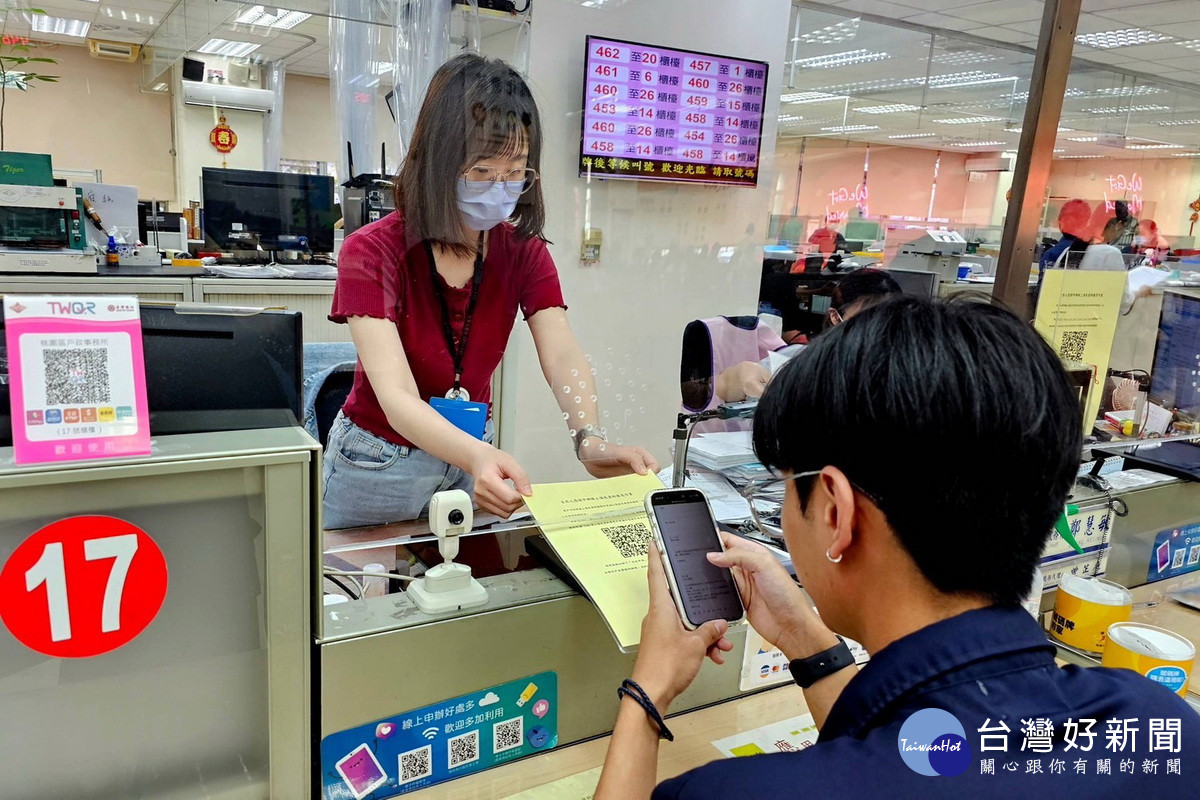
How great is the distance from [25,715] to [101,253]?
3.87m

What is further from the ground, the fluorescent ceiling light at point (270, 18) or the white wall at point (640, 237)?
the fluorescent ceiling light at point (270, 18)

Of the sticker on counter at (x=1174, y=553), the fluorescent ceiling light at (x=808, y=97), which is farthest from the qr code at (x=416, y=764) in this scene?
the fluorescent ceiling light at (x=808, y=97)

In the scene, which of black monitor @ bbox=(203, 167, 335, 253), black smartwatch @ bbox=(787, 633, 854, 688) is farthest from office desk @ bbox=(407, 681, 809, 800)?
black monitor @ bbox=(203, 167, 335, 253)

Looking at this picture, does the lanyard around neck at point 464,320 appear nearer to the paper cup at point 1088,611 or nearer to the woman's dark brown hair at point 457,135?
the woman's dark brown hair at point 457,135

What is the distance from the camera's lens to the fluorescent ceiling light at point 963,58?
13.3 ft

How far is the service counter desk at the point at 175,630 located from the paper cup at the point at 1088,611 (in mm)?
1107

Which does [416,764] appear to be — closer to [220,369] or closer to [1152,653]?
[220,369]

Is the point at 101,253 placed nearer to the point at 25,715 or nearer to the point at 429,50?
the point at 429,50

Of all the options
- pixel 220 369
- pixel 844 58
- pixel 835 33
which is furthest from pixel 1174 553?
pixel 844 58

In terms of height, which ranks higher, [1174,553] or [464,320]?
[464,320]

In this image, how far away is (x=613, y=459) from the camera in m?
1.16

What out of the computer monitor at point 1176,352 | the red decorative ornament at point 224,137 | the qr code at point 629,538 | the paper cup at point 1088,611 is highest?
the red decorative ornament at point 224,137

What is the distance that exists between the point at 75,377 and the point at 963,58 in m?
4.74

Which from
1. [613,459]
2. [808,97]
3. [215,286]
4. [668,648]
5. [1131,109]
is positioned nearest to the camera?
[668,648]
